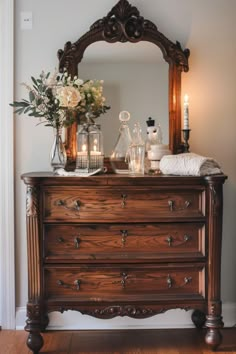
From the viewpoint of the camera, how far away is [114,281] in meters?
2.40

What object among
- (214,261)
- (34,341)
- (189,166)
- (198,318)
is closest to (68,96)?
(189,166)

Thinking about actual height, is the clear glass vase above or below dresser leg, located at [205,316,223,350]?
above

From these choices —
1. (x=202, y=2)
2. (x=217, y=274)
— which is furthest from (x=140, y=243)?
(x=202, y=2)

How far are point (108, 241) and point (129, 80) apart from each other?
1018 mm

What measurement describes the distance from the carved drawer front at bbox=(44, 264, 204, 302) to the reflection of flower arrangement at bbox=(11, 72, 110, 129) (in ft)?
2.69

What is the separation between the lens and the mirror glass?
8.99 ft

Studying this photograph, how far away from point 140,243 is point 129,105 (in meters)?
0.89

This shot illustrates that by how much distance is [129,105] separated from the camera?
2.78m

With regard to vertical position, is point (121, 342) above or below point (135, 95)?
below

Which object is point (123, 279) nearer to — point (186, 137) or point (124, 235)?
point (124, 235)

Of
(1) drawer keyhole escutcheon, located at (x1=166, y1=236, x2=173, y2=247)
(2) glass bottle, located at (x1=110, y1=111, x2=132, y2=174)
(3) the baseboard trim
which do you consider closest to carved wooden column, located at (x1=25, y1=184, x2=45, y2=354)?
(3) the baseboard trim

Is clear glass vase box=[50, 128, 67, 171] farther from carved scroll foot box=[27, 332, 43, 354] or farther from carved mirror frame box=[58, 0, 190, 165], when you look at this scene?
carved scroll foot box=[27, 332, 43, 354]

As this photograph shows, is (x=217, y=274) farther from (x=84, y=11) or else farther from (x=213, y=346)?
(x=84, y=11)

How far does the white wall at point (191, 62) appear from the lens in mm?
2760
